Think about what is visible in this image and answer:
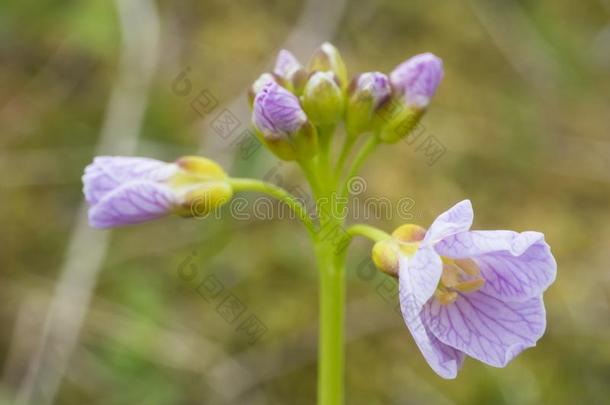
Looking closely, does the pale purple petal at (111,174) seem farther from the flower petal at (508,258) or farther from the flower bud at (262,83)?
the flower petal at (508,258)

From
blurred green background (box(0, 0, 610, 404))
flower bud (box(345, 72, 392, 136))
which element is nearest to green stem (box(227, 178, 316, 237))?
flower bud (box(345, 72, 392, 136))

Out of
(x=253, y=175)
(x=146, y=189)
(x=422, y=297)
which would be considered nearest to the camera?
(x=422, y=297)

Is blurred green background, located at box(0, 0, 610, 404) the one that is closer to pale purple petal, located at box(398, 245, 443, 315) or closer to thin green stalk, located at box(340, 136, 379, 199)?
thin green stalk, located at box(340, 136, 379, 199)

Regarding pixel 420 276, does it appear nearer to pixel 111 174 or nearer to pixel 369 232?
pixel 369 232

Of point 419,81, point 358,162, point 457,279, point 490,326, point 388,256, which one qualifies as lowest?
point 490,326

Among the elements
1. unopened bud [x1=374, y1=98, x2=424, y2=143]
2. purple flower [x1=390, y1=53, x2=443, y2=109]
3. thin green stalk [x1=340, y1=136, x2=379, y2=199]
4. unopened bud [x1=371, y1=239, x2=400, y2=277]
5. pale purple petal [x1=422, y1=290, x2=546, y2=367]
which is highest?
purple flower [x1=390, y1=53, x2=443, y2=109]

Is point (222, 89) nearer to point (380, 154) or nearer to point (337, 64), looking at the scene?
point (380, 154)

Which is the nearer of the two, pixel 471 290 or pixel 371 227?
pixel 471 290

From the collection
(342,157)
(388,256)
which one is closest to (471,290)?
(388,256)

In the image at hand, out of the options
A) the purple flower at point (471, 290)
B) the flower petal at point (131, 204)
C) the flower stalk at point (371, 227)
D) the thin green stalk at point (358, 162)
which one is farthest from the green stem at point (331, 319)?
the flower petal at point (131, 204)
